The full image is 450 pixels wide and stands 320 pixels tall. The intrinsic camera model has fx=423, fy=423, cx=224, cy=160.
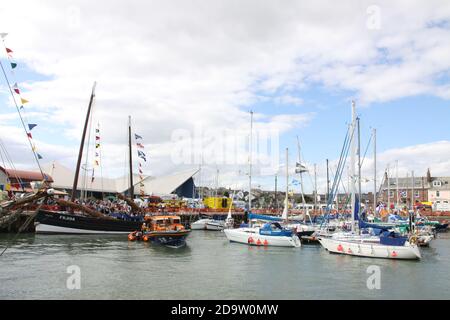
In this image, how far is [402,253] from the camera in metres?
33.8

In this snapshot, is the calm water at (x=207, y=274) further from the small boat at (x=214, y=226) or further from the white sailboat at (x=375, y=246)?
the small boat at (x=214, y=226)

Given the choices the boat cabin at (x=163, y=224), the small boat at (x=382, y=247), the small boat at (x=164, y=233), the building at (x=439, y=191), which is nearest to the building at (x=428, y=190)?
the building at (x=439, y=191)

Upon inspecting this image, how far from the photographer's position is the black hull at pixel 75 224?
5031 centimetres

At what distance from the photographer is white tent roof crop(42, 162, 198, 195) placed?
293 feet

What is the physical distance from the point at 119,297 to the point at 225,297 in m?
5.07

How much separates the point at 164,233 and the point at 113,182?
7211 cm

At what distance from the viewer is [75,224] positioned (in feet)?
169

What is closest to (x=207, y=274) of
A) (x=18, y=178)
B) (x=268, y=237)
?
(x=268, y=237)

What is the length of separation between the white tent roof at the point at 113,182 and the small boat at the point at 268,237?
162 feet

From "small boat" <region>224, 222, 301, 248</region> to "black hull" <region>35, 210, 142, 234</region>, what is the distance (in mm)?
16258

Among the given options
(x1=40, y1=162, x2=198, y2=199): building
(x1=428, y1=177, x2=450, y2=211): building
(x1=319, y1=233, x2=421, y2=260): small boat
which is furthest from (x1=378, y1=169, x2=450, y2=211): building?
(x1=319, y1=233, x2=421, y2=260): small boat

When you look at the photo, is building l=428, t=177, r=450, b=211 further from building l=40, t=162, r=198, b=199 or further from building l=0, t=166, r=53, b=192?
building l=0, t=166, r=53, b=192

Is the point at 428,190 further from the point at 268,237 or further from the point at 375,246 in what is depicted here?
the point at 375,246
